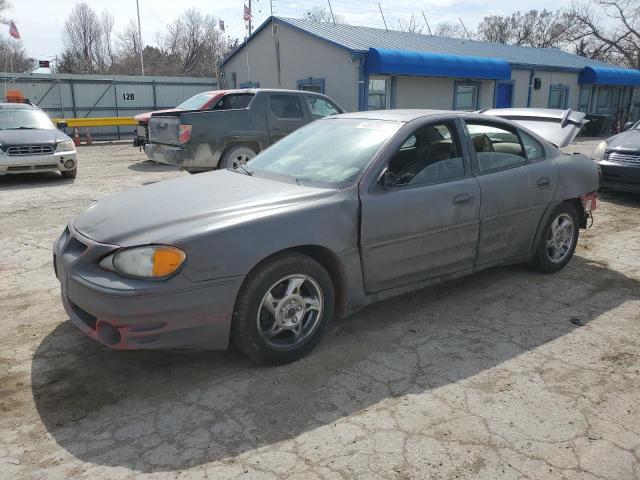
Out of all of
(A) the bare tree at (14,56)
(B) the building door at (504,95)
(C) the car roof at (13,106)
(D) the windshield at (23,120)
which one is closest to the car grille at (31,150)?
(D) the windshield at (23,120)

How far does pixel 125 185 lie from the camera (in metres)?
10.0

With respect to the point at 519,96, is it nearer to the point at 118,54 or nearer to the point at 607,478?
the point at 607,478

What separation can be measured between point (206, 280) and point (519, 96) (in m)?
23.6

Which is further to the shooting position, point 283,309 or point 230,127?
point 230,127

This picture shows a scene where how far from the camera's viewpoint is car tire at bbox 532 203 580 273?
4.93 metres

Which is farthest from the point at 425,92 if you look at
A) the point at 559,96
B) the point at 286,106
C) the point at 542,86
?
the point at 286,106

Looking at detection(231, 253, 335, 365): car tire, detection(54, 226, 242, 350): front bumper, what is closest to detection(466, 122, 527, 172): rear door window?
detection(231, 253, 335, 365): car tire

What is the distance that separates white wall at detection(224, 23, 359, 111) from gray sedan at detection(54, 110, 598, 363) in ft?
46.1

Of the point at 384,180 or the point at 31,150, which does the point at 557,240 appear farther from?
the point at 31,150

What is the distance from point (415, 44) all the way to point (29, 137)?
15.9 m

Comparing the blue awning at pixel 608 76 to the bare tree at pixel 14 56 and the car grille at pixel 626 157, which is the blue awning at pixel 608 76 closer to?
the car grille at pixel 626 157

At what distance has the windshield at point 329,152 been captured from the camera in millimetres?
3770

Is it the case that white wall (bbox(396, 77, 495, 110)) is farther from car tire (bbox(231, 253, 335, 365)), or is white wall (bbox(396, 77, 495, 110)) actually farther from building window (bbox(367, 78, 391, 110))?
car tire (bbox(231, 253, 335, 365))

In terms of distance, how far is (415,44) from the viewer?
21.5 meters
